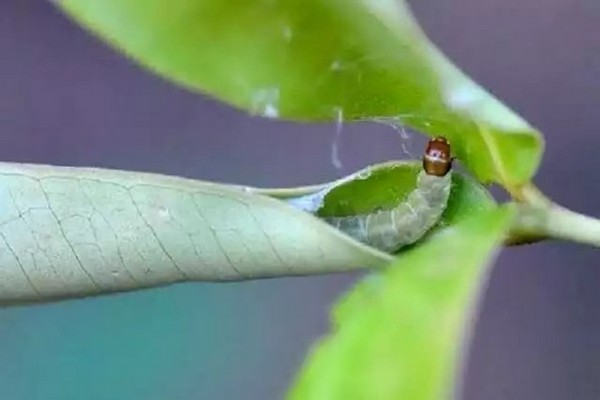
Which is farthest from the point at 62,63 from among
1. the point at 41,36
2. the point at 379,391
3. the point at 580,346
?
the point at 379,391

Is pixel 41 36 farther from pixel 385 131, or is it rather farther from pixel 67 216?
pixel 67 216

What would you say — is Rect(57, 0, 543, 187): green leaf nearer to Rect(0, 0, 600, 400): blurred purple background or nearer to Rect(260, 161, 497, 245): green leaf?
Rect(260, 161, 497, 245): green leaf

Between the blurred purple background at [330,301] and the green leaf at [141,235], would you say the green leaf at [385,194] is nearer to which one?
the green leaf at [141,235]

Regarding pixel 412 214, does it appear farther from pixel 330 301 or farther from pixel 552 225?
pixel 330 301

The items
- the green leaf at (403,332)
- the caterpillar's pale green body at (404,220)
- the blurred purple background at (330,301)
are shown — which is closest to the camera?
the green leaf at (403,332)

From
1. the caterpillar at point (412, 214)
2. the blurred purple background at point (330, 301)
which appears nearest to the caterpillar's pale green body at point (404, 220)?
the caterpillar at point (412, 214)

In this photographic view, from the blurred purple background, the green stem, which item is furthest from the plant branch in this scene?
the blurred purple background

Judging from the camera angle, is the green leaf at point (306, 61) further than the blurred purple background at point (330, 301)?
No
